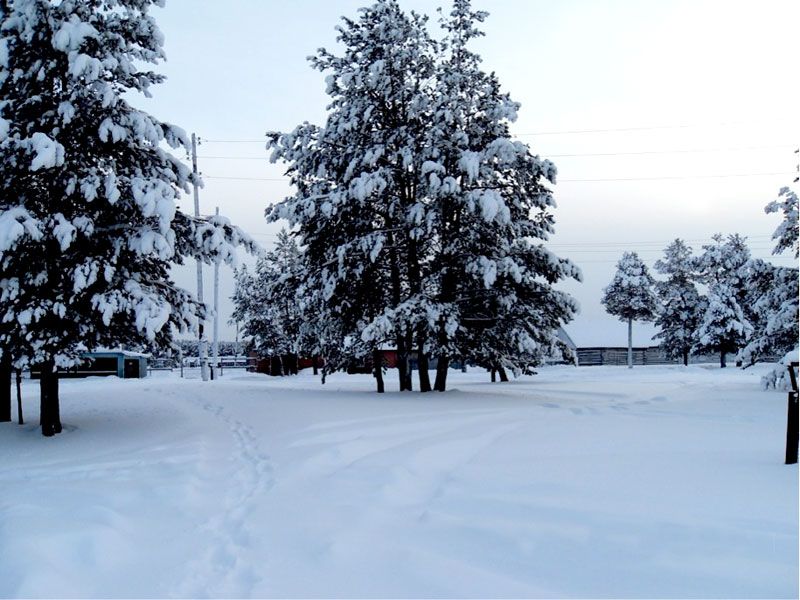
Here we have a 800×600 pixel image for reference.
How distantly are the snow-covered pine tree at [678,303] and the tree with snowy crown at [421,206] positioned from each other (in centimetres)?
3294

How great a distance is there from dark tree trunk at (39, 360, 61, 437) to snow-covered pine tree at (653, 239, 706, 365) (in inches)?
1714

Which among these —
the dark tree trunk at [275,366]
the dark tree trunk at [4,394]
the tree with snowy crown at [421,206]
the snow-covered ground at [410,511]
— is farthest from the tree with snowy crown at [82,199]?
the dark tree trunk at [275,366]

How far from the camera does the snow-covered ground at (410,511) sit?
4.46 m

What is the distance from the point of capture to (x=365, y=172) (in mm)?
17609

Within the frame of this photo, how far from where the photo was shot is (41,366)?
11.6 meters

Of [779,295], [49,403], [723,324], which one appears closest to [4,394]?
[49,403]

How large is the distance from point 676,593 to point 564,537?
1167mm

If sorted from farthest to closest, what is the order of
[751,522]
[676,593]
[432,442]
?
[432,442], [751,522], [676,593]

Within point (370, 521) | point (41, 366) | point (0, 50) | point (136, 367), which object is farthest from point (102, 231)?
point (136, 367)

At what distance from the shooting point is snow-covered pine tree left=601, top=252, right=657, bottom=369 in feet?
172

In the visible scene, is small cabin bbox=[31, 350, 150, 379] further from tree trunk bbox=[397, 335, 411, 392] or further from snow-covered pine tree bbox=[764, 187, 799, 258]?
snow-covered pine tree bbox=[764, 187, 799, 258]

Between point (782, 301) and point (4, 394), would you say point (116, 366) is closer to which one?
point (4, 394)

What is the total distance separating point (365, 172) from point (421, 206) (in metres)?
1.93

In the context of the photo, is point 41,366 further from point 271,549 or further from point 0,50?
point 271,549
